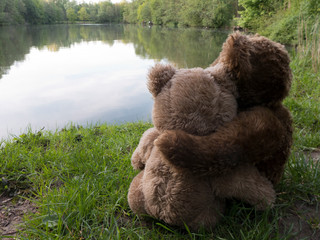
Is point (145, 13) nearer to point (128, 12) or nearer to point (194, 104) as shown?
point (128, 12)

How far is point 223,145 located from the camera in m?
1.15

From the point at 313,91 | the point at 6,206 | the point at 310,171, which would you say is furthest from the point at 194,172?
the point at 313,91

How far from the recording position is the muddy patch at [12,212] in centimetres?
163

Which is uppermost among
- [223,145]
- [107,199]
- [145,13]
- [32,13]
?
[145,13]

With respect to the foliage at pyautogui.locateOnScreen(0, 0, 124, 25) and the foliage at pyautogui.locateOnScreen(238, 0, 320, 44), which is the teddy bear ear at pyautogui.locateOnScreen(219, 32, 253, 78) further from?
the foliage at pyautogui.locateOnScreen(0, 0, 124, 25)

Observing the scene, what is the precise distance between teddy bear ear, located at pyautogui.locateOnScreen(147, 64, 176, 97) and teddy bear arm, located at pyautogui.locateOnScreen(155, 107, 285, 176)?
11.3 inches

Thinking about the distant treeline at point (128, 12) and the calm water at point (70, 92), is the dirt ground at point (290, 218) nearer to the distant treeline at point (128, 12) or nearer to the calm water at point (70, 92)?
the calm water at point (70, 92)

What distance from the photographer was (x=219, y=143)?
1.15 meters

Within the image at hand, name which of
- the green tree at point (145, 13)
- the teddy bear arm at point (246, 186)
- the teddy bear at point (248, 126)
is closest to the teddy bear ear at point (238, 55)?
the teddy bear at point (248, 126)

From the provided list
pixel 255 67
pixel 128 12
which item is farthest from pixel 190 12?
pixel 128 12

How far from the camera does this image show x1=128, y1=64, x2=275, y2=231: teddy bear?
1235 millimetres

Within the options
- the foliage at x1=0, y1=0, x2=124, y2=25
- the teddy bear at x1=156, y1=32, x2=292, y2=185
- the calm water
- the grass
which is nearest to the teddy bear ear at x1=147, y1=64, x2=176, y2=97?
the teddy bear at x1=156, y1=32, x2=292, y2=185

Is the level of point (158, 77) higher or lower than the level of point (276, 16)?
lower

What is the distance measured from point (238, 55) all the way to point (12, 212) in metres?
1.90
